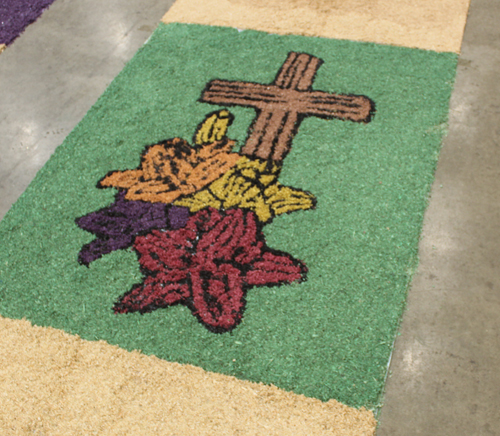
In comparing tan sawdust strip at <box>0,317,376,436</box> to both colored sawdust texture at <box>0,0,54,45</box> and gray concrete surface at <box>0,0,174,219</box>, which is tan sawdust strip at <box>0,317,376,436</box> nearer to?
gray concrete surface at <box>0,0,174,219</box>

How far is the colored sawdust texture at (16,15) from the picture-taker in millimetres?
4488

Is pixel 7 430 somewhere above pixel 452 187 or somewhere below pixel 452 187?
above

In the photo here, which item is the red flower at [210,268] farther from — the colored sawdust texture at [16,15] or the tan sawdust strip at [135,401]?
the colored sawdust texture at [16,15]

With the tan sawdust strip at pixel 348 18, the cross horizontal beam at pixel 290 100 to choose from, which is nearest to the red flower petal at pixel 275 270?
the cross horizontal beam at pixel 290 100

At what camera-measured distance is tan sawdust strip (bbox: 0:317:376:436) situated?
217 cm

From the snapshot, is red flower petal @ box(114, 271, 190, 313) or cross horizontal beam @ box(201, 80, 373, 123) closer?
red flower petal @ box(114, 271, 190, 313)

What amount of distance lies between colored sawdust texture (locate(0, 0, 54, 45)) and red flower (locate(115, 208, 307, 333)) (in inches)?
112

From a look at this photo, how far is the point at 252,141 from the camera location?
3.31m

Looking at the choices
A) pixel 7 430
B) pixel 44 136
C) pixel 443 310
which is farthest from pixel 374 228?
pixel 44 136

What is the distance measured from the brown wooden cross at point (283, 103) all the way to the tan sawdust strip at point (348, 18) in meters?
0.58

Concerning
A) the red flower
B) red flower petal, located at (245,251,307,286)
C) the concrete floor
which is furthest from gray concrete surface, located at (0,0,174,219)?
red flower petal, located at (245,251,307,286)

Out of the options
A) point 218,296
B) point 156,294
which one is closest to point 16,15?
point 156,294

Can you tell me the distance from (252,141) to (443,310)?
1.58 meters

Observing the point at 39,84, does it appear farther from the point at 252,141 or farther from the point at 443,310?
the point at 443,310
